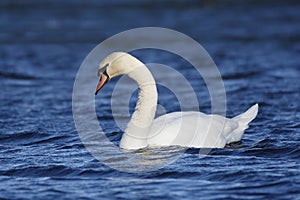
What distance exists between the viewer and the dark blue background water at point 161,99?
25.0 feet

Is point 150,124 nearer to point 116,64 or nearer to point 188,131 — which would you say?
point 188,131

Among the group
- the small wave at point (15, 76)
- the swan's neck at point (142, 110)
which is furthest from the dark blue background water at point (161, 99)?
the swan's neck at point (142, 110)

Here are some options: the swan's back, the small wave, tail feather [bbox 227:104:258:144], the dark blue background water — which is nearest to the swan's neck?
the swan's back

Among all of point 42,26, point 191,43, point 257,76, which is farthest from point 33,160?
point 42,26

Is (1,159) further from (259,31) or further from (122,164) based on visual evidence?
(259,31)

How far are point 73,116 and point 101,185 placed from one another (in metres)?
4.06

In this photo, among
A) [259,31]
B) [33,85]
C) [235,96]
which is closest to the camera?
[235,96]

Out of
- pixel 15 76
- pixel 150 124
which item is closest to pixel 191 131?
pixel 150 124

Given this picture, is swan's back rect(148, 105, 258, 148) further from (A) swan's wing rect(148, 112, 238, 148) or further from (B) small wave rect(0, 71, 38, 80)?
(B) small wave rect(0, 71, 38, 80)

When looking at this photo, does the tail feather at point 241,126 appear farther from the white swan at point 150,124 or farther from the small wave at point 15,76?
the small wave at point 15,76

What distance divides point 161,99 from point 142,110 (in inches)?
167

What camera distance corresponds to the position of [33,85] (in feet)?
47.7

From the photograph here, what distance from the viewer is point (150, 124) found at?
28.5 ft

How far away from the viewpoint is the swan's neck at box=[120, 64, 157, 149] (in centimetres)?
855
